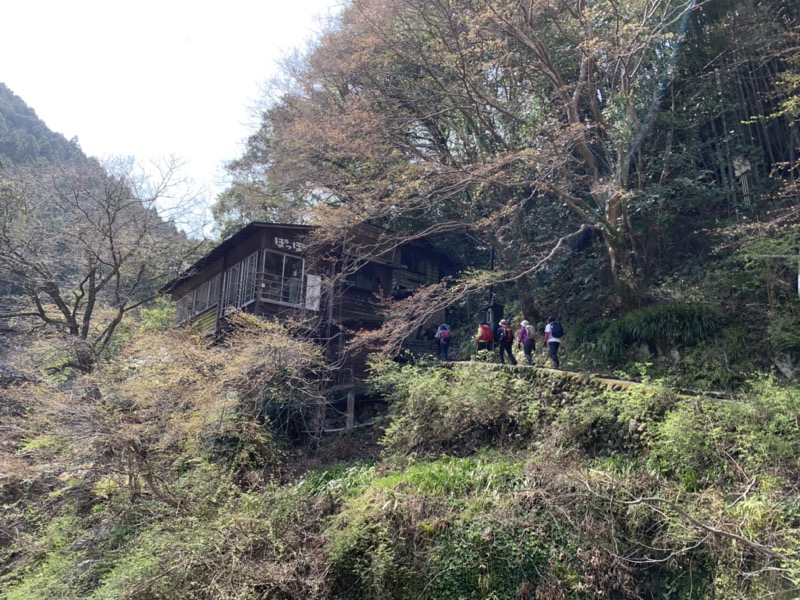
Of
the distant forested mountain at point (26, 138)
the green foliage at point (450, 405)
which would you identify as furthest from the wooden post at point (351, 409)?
the distant forested mountain at point (26, 138)

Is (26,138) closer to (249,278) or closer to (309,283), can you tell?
(249,278)

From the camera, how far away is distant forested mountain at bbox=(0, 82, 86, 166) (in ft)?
128

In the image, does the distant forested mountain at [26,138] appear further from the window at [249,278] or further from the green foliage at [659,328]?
the green foliage at [659,328]

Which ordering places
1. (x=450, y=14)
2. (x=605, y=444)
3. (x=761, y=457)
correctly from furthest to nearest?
(x=450, y=14) → (x=605, y=444) → (x=761, y=457)

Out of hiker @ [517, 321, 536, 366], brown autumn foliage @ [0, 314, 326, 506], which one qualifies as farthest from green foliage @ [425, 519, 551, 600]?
hiker @ [517, 321, 536, 366]

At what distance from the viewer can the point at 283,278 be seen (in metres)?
18.7

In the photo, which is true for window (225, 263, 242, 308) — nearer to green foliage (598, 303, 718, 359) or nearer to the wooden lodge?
the wooden lodge

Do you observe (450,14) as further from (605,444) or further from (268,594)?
(268,594)

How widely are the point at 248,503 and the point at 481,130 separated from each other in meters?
12.5

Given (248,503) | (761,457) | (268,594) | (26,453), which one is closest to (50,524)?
(26,453)

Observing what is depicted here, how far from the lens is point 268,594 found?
9180 mm

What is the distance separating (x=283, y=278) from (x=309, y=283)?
0.86 metres

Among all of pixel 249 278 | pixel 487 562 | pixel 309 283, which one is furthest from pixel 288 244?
pixel 487 562

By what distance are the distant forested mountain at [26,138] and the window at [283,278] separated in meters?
24.5
